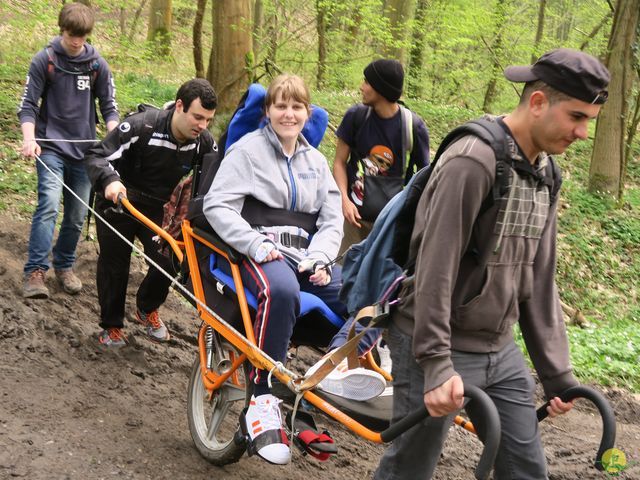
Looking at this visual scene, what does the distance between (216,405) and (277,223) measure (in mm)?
1209

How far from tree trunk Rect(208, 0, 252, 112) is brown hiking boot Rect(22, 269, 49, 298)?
428 centimetres

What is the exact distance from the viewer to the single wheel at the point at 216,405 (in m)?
4.57

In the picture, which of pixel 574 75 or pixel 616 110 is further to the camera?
pixel 616 110

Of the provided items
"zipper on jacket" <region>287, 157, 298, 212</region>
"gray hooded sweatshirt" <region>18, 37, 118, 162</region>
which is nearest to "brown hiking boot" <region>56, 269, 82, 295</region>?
"gray hooded sweatshirt" <region>18, 37, 118, 162</region>

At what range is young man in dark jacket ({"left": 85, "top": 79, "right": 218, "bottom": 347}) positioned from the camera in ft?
17.6

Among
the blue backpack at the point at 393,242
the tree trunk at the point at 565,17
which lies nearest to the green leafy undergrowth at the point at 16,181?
the blue backpack at the point at 393,242

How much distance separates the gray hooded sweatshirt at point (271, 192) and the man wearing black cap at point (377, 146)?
1.57 metres

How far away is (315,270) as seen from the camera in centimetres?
434

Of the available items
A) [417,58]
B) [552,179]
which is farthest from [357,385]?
[417,58]

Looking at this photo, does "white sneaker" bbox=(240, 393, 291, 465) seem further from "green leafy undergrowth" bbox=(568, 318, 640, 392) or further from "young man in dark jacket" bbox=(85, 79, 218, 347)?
"green leafy undergrowth" bbox=(568, 318, 640, 392)

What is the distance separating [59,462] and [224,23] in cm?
706

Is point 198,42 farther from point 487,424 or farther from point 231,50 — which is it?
point 487,424

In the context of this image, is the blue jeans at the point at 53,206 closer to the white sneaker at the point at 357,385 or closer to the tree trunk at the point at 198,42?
the white sneaker at the point at 357,385

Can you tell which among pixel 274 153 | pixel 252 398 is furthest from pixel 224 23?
pixel 252 398
